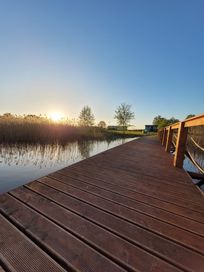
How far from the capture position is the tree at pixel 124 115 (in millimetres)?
29828


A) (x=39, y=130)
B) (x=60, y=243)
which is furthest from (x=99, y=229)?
(x=39, y=130)

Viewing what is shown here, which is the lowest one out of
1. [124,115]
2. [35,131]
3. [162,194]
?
[162,194]

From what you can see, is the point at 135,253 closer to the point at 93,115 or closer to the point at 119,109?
the point at 119,109

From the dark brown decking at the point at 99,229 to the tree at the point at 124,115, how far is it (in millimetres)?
28210

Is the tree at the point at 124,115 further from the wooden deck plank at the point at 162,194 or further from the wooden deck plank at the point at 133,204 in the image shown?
the wooden deck plank at the point at 133,204

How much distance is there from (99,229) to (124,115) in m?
29.3

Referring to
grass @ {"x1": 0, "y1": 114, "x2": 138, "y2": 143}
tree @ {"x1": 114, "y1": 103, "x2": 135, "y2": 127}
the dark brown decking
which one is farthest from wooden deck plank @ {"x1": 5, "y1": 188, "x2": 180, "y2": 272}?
tree @ {"x1": 114, "y1": 103, "x2": 135, "y2": 127}

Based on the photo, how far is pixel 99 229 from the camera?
3.64ft

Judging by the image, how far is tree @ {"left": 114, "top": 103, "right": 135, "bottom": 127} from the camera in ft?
97.9

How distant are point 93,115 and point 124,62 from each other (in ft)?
72.5

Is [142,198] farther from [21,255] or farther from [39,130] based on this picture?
[39,130]

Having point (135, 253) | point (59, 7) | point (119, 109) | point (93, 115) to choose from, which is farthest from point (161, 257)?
point (93, 115)

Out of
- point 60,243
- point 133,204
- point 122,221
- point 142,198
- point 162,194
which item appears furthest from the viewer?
point 162,194

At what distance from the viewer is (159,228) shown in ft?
3.88
